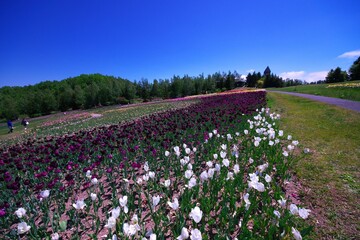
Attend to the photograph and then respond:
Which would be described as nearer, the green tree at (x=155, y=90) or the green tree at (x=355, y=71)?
the green tree at (x=355, y=71)

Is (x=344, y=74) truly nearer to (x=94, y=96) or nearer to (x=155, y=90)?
(x=155, y=90)

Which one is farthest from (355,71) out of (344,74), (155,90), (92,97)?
(92,97)

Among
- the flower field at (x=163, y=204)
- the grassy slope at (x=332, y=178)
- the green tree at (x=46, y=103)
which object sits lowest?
the grassy slope at (x=332, y=178)

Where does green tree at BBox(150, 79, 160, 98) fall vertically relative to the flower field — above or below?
above

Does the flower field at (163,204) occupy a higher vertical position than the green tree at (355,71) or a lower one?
lower

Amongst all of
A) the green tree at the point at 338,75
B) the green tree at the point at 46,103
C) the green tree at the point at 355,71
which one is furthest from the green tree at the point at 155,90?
the green tree at the point at 338,75

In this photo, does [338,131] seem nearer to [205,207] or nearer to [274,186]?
[274,186]

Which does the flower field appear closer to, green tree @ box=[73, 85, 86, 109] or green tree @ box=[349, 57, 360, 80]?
green tree @ box=[73, 85, 86, 109]

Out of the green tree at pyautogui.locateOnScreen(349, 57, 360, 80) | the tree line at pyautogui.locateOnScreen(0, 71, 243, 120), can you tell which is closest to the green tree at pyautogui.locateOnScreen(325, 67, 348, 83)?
the green tree at pyautogui.locateOnScreen(349, 57, 360, 80)

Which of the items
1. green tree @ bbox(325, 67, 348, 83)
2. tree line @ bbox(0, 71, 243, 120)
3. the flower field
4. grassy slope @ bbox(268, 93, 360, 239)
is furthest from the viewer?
green tree @ bbox(325, 67, 348, 83)

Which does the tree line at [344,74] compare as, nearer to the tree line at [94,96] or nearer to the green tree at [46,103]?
the tree line at [94,96]

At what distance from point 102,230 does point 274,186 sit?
130 inches

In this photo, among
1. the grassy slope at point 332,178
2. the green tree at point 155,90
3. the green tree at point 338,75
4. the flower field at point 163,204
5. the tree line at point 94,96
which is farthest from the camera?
the green tree at point 338,75

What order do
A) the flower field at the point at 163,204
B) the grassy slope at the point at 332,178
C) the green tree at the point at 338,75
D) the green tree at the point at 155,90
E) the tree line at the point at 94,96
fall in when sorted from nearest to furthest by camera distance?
the flower field at the point at 163,204 → the grassy slope at the point at 332,178 → the tree line at the point at 94,96 → the green tree at the point at 155,90 → the green tree at the point at 338,75
